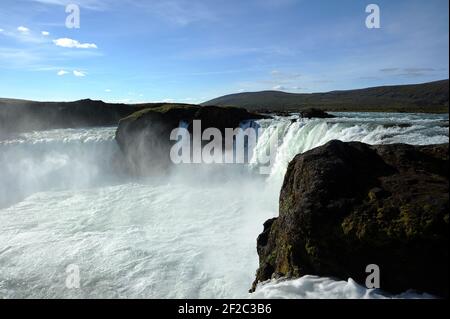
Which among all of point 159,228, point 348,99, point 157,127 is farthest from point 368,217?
point 348,99

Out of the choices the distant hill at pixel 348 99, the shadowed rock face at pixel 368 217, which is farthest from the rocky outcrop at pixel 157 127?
the distant hill at pixel 348 99

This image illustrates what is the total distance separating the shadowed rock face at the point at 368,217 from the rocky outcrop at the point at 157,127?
24.0 metres

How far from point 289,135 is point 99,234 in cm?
1353

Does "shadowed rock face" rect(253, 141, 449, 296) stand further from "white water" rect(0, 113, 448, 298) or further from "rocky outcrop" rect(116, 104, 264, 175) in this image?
"rocky outcrop" rect(116, 104, 264, 175)

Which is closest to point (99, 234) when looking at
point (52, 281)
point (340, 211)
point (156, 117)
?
point (52, 281)

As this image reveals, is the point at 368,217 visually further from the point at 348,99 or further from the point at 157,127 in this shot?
the point at 348,99

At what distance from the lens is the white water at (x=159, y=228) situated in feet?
38.0

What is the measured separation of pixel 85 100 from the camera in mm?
57938

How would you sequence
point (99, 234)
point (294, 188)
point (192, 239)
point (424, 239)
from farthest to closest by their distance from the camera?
point (99, 234) → point (192, 239) → point (294, 188) → point (424, 239)

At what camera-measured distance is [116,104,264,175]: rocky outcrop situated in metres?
31.9

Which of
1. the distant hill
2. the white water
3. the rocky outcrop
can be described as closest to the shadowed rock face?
the white water

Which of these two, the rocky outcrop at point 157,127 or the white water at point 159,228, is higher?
the rocky outcrop at point 157,127

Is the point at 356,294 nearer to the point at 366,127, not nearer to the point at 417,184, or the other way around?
the point at 417,184

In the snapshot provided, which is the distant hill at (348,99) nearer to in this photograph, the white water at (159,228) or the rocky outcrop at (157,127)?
the rocky outcrop at (157,127)
